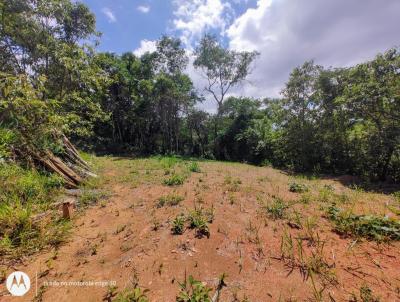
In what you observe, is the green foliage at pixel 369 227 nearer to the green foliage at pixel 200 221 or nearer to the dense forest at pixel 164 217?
the dense forest at pixel 164 217

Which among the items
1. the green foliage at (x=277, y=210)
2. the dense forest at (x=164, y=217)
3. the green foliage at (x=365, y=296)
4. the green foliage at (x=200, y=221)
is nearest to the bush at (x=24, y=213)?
the dense forest at (x=164, y=217)

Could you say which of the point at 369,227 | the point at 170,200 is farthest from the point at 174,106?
the point at 369,227

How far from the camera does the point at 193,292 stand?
2.01 meters

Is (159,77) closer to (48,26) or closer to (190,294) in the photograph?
(48,26)

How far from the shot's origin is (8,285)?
2.26 m

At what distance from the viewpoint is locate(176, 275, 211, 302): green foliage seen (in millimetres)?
1931

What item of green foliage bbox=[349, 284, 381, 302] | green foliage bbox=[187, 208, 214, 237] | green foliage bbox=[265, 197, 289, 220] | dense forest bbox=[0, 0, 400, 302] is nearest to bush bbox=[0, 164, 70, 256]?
dense forest bbox=[0, 0, 400, 302]

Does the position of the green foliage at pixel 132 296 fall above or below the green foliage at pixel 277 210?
below

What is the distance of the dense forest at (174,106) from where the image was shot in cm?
486

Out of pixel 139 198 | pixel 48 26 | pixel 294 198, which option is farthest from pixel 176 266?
pixel 48 26

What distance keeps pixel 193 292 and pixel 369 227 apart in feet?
9.29

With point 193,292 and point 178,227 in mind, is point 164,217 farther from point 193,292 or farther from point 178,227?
point 193,292

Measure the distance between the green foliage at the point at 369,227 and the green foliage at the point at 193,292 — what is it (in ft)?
7.79

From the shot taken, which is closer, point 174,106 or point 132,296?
point 132,296
